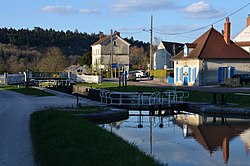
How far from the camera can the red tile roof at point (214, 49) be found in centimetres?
4462

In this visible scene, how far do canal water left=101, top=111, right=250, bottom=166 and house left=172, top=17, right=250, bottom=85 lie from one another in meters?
19.0

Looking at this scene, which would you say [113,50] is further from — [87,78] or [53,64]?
[87,78]

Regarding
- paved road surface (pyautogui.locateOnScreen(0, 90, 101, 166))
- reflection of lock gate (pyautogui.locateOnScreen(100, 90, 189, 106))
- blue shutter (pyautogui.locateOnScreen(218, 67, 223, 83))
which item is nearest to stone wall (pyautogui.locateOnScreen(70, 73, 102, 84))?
blue shutter (pyautogui.locateOnScreen(218, 67, 223, 83))

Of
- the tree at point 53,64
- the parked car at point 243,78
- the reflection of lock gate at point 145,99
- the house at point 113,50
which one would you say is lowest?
the reflection of lock gate at point 145,99

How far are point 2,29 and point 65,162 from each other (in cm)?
12419

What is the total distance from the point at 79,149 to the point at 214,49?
3820 cm

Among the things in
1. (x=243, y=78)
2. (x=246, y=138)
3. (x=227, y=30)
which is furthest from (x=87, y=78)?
(x=246, y=138)

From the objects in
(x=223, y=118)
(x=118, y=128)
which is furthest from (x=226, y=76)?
(x=118, y=128)

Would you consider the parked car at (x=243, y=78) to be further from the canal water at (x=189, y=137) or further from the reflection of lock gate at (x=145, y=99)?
the canal water at (x=189, y=137)

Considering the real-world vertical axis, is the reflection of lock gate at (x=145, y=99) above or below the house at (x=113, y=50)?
below

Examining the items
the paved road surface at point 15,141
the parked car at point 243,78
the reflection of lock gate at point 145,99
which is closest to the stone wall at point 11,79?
the reflection of lock gate at point 145,99

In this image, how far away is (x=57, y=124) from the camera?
532 inches

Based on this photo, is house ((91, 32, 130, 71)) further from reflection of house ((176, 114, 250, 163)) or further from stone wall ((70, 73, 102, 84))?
reflection of house ((176, 114, 250, 163))

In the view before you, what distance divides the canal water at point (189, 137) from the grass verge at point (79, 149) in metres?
2.10
